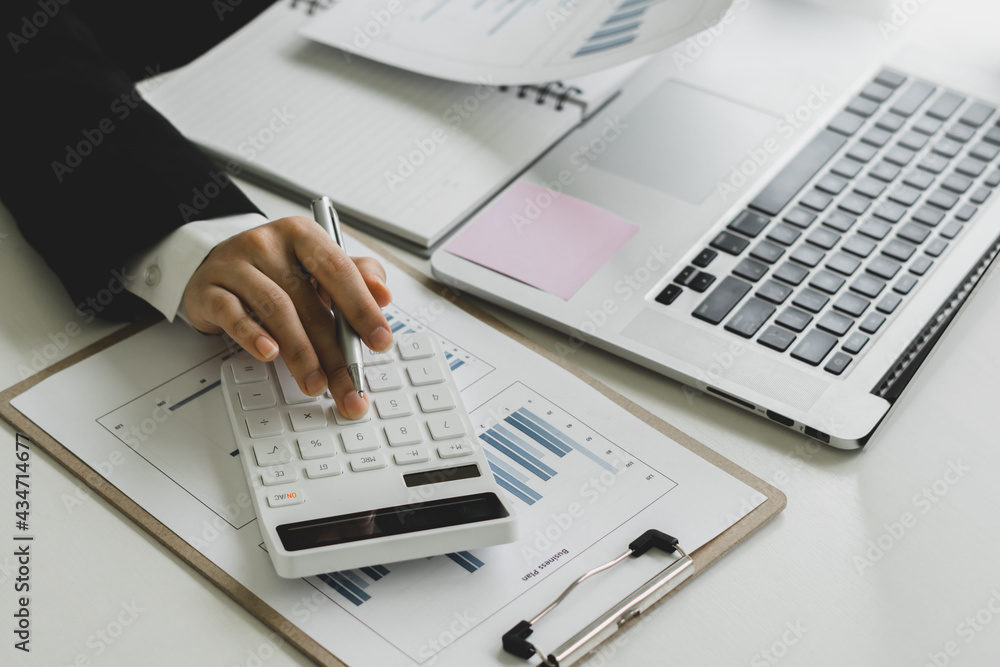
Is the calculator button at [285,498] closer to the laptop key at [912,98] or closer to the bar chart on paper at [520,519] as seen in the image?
the bar chart on paper at [520,519]

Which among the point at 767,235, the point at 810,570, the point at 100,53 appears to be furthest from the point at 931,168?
the point at 100,53

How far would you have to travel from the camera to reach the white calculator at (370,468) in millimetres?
551

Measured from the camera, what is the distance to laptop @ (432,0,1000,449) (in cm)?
69

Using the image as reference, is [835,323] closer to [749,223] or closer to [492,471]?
[749,223]

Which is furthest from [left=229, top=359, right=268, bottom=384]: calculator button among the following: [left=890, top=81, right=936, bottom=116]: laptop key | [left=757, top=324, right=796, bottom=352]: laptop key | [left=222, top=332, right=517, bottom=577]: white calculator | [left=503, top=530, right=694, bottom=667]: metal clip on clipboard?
[left=890, top=81, right=936, bottom=116]: laptop key

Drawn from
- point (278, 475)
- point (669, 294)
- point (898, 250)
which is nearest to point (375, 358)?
point (278, 475)

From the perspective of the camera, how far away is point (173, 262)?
0.74m

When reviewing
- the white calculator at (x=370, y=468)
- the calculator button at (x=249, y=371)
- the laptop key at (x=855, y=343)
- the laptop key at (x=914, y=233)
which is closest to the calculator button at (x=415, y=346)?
the white calculator at (x=370, y=468)

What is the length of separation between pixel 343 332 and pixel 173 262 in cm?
17

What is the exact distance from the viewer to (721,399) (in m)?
0.68

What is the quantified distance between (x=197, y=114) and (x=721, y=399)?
59 centimetres

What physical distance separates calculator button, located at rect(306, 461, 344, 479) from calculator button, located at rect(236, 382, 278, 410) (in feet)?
0.23

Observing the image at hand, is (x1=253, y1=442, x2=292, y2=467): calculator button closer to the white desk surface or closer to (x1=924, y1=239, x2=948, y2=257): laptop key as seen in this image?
the white desk surface

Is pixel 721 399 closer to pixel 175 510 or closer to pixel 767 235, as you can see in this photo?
pixel 767 235
